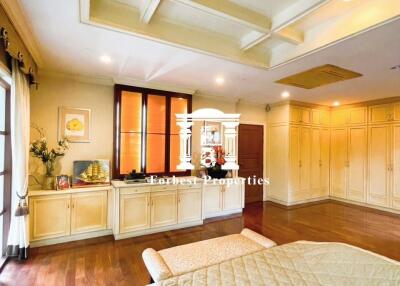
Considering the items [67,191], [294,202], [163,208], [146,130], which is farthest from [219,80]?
[294,202]

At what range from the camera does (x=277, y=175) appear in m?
5.53

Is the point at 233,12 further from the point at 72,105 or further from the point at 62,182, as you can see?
the point at 62,182

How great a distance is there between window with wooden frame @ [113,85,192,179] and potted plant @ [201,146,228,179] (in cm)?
46

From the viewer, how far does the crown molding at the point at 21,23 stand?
1788mm

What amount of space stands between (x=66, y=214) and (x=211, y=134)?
2.95 metres

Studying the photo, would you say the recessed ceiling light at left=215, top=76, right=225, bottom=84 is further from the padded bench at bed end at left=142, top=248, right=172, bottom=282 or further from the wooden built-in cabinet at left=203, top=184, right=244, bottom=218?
the padded bench at bed end at left=142, top=248, right=172, bottom=282

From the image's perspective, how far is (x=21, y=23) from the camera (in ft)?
6.68

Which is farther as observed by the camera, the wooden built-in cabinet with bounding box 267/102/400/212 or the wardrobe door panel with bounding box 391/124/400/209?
the wooden built-in cabinet with bounding box 267/102/400/212

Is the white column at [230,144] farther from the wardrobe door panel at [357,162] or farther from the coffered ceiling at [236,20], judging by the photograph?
the wardrobe door panel at [357,162]

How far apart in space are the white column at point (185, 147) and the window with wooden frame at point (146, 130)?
89 millimetres

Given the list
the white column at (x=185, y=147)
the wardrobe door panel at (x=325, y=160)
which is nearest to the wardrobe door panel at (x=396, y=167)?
the wardrobe door panel at (x=325, y=160)

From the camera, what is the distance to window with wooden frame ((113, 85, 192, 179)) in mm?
3748

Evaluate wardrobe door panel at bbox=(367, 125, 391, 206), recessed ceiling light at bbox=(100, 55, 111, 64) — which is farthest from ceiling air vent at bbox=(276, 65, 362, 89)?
recessed ceiling light at bbox=(100, 55, 111, 64)

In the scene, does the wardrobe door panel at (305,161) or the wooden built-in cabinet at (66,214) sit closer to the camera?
the wooden built-in cabinet at (66,214)
